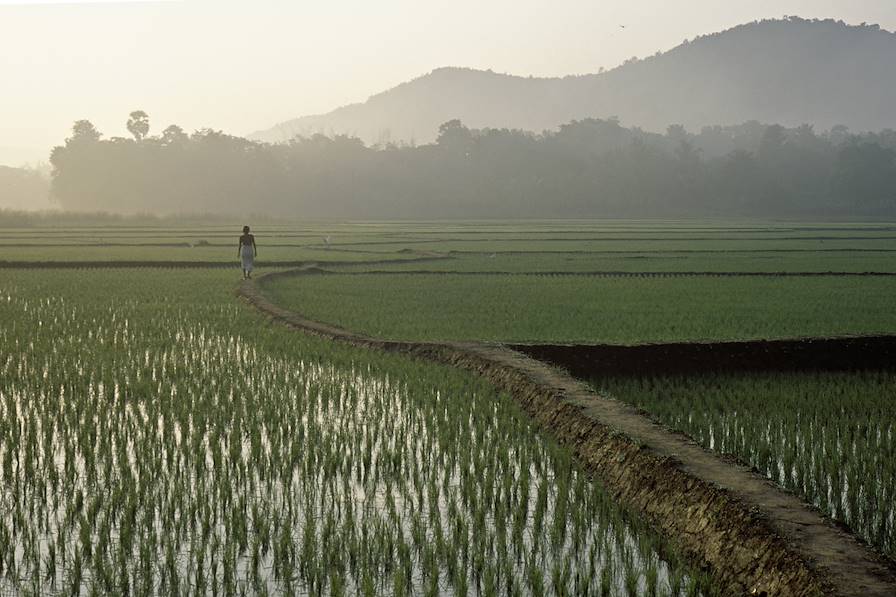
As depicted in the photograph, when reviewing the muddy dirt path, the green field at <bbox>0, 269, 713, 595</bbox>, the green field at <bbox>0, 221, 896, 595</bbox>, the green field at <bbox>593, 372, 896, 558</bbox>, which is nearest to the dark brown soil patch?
the green field at <bbox>593, 372, 896, 558</bbox>

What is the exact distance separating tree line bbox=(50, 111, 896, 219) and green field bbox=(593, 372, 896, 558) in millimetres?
68114

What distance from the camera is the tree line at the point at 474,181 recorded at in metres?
78.4

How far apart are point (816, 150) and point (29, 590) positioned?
95506mm

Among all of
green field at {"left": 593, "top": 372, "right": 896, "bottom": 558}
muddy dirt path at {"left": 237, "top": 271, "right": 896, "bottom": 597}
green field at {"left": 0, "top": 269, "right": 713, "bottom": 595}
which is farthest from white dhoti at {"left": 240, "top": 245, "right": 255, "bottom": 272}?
muddy dirt path at {"left": 237, "top": 271, "right": 896, "bottom": 597}

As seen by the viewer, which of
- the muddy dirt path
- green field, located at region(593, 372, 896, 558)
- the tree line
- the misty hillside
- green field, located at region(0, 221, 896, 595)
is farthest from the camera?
the misty hillside

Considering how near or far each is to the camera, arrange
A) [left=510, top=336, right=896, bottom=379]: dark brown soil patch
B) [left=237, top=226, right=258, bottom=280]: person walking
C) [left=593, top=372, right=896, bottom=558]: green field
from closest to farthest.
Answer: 1. [left=593, top=372, right=896, bottom=558]: green field
2. [left=510, top=336, right=896, bottom=379]: dark brown soil patch
3. [left=237, top=226, right=258, bottom=280]: person walking

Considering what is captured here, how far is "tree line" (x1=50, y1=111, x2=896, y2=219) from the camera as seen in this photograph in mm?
78375

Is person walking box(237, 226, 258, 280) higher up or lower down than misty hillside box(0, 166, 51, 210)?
lower down

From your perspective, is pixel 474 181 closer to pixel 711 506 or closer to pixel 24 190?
pixel 711 506

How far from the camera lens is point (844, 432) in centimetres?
651

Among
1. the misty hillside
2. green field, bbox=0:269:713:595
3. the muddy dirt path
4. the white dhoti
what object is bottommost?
green field, bbox=0:269:713:595

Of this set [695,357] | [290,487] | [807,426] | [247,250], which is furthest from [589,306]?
[290,487]

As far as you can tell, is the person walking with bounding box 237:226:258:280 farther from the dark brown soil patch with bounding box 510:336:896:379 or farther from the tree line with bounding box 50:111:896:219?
the tree line with bounding box 50:111:896:219

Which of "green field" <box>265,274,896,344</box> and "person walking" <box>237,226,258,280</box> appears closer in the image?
"green field" <box>265,274,896,344</box>
